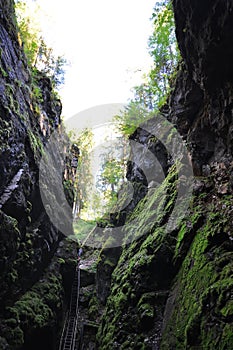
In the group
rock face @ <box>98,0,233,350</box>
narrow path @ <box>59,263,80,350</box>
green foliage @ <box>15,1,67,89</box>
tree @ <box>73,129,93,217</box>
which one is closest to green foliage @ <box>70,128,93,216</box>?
tree @ <box>73,129,93,217</box>

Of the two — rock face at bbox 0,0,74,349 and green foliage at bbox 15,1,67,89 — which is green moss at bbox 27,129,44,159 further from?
green foliage at bbox 15,1,67,89

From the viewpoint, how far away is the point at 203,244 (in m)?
7.18

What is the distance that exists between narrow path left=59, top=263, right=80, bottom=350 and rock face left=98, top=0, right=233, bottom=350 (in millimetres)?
2478

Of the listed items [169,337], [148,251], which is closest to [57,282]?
[148,251]

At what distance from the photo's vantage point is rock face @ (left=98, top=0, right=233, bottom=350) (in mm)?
5734

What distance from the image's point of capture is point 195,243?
7684 mm

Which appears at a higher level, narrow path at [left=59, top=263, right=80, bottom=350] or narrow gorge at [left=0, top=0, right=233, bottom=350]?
narrow gorge at [left=0, top=0, right=233, bottom=350]

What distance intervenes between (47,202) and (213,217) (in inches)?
316

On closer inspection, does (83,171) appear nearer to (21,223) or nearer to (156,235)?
(21,223)

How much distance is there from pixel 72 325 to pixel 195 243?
27.5ft

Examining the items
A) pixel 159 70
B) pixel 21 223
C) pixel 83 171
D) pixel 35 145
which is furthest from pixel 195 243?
pixel 83 171

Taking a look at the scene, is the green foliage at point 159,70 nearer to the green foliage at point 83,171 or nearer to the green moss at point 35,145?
the green moss at point 35,145

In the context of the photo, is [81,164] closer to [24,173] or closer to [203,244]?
[24,173]

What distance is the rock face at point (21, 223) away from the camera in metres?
8.18
